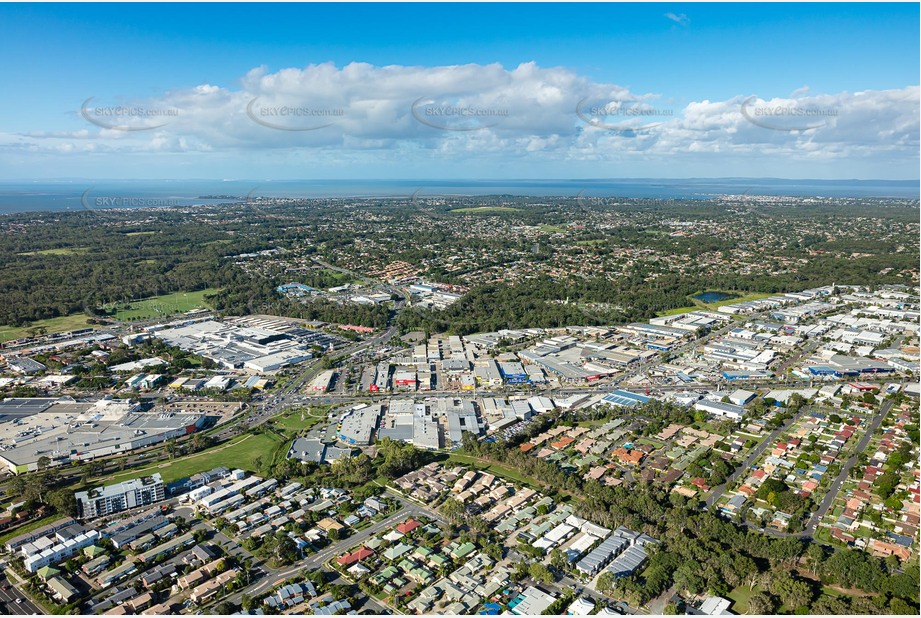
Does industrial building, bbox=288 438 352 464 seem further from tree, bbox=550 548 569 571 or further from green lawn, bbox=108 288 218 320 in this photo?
green lawn, bbox=108 288 218 320

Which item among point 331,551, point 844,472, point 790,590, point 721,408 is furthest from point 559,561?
point 721,408

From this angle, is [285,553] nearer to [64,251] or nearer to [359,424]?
[359,424]

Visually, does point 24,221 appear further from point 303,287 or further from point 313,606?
point 313,606

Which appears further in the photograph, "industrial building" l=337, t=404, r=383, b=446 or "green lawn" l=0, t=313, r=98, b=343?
"green lawn" l=0, t=313, r=98, b=343

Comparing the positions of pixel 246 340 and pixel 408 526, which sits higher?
pixel 246 340

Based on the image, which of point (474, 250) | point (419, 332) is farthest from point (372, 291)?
point (474, 250)

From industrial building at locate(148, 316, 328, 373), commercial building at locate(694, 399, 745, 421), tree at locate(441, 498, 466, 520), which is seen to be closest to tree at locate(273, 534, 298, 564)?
tree at locate(441, 498, 466, 520)

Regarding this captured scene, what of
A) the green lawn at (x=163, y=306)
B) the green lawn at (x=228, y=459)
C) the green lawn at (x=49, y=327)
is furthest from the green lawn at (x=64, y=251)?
the green lawn at (x=228, y=459)
